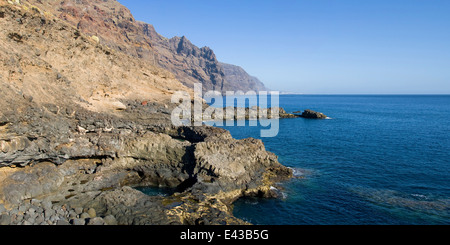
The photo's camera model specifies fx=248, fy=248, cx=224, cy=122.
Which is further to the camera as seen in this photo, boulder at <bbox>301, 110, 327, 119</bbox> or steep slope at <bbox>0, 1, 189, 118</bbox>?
boulder at <bbox>301, 110, 327, 119</bbox>

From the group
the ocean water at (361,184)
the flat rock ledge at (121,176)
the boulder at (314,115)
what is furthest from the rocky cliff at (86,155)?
the boulder at (314,115)

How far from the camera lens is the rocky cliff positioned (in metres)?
18.7

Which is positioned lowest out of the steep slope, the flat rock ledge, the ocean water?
the ocean water

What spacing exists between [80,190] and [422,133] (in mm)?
65651

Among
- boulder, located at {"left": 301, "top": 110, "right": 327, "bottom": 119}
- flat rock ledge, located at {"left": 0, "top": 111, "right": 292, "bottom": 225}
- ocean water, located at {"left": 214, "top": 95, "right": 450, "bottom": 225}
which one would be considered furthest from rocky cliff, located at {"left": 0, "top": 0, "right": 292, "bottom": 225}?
boulder, located at {"left": 301, "top": 110, "right": 327, "bottom": 119}

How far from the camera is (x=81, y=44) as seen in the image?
41.9 metres

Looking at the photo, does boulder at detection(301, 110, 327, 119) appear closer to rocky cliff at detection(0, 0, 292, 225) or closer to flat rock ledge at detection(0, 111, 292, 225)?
rocky cliff at detection(0, 0, 292, 225)

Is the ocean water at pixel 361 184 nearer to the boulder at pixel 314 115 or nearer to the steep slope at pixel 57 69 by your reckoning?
the steep slope at pixel 57 69

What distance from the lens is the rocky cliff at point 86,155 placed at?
61.4 ft

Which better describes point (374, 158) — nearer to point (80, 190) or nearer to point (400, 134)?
point (400, 134)

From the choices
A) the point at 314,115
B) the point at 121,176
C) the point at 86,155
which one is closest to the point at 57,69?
the point at 86,155

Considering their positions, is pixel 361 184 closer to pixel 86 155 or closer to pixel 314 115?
pixel 86 155

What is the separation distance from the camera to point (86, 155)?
85.5 feet
